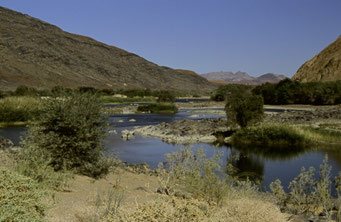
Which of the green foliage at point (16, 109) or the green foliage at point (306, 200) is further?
the green foliage at point (16, 109)

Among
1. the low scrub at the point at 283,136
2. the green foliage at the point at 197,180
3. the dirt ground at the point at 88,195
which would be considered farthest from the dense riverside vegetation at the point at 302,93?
the green foliage at the point at 197,180

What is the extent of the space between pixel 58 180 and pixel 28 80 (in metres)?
97.2

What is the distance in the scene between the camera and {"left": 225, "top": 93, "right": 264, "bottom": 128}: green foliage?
80.9 feet

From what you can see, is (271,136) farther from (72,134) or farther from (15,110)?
(15,110)

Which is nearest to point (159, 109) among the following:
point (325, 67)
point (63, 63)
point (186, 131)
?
point (186, 131)

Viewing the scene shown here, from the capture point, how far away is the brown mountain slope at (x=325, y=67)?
94.2m

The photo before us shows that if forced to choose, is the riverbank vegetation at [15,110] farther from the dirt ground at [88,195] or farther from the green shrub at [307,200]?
the green shrub at [307,200]

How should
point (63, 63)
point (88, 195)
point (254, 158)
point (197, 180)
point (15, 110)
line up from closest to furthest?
point (88, 195) → point (197, 180) → point (254, 158) → point (15, 110) → point (63, 63)

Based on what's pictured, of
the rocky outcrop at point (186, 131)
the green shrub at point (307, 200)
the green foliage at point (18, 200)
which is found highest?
the green foliage at point (18, 200)

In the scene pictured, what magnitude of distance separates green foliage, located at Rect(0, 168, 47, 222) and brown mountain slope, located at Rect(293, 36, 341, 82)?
3831 inches

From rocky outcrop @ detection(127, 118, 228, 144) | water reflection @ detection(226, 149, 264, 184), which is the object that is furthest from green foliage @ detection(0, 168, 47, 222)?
rocky outcrop @ detection(127, 118, 228, 144)

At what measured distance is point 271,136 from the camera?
926 inches

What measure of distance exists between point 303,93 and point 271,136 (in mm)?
42047

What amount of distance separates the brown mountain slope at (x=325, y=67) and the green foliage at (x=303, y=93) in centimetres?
3221
